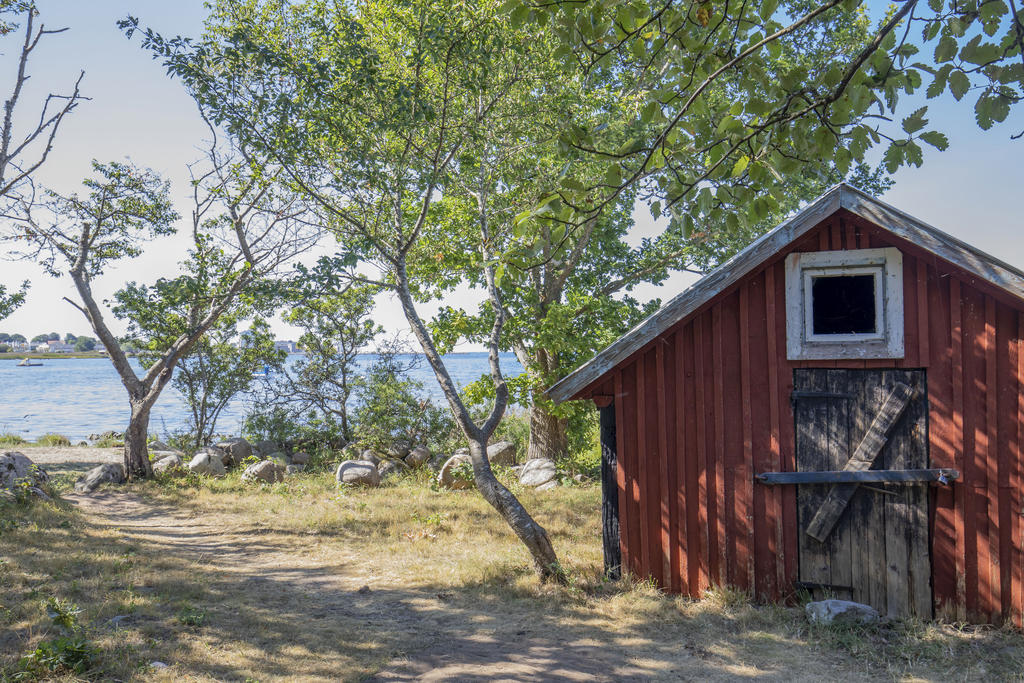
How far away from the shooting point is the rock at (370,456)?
1630 cm

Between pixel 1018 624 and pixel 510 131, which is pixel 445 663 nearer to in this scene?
pixel 1018 624

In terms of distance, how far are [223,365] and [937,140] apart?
1951 cm

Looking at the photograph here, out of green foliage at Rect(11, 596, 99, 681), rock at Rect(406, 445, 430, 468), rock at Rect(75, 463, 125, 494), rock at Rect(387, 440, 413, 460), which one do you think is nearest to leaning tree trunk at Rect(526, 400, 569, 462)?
A: rock at Rect(406, 445, 430, 468)

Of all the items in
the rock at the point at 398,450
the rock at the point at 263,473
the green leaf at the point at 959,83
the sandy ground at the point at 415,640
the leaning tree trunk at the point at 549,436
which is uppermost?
the green leaf at the point at 959,83

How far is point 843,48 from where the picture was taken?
543 inches

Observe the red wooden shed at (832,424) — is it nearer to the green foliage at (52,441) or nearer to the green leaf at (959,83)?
the green leaf at (959,83)

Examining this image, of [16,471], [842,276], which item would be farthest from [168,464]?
[842,276]

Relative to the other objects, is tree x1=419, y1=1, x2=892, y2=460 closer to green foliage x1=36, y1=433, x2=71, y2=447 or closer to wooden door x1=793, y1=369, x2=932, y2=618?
wooden door x1=793, y1=369, x2=932, y2=618

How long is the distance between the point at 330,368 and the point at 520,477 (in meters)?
6.89

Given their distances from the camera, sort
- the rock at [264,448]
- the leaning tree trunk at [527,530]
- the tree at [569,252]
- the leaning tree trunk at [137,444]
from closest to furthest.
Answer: the leaning tree trunk at [527,530]
the tree at [569,252]
the leaning tree trunk at [137,444]
the rock at [264,448]

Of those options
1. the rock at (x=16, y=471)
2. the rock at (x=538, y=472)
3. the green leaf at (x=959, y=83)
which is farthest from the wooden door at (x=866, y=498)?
the rock at (x=16, y=471)

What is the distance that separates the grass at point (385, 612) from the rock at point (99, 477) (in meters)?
2.74

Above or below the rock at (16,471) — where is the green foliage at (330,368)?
above

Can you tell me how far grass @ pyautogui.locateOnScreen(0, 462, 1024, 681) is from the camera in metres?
5.68
